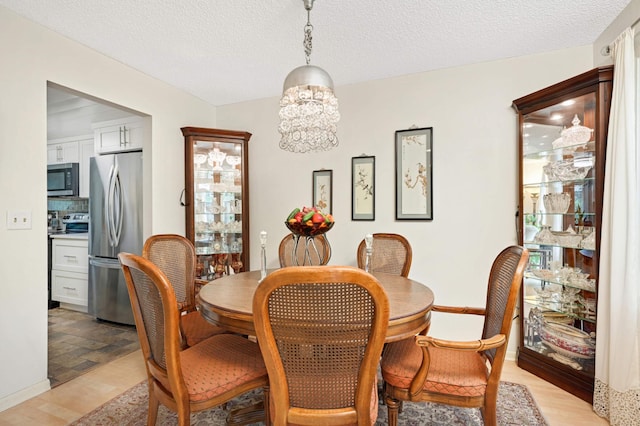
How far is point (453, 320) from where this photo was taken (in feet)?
9.94

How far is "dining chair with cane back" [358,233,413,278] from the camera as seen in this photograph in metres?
2.62

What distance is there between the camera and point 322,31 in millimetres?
2377

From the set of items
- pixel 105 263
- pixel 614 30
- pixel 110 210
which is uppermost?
pixel 614 30

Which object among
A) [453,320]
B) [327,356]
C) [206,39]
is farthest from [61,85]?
[453,320]

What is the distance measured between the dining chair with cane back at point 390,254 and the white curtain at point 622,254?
1229 millimetres

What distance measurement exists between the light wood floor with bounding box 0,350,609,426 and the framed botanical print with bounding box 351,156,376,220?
1.77 m

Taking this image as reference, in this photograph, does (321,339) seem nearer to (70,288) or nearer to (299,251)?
(299,251)

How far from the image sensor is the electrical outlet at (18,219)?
214 cm

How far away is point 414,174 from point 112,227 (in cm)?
327

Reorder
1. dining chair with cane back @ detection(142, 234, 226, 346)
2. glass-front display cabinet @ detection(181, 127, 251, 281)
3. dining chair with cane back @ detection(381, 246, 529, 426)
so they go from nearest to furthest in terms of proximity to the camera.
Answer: dining chair with cane back @ detection(381, 246, 529, 426) < dining chair with cane back @ detection(142, 234, 226, 346) < glass-front display cabinet @ detection(181, 127, 251, 281)

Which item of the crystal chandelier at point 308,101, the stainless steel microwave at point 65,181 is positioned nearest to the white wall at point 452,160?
the crystal chandelier at point 308,101

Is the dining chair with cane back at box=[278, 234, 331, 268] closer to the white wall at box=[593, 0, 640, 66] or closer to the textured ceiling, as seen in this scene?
the textured ceiling

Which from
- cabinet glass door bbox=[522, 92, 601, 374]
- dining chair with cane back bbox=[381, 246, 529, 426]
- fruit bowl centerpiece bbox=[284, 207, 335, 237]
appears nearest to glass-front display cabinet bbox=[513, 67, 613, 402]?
cabinet glass door bbox=[522, 92, 601, 374]

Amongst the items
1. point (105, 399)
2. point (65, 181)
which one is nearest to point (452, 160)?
point (105, 399)
